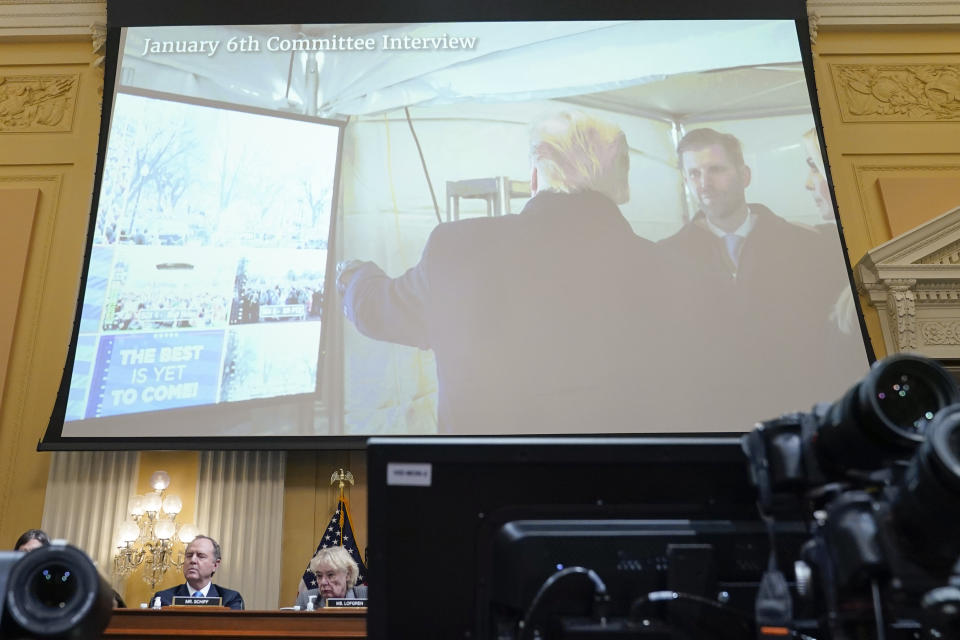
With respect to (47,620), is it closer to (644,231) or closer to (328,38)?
(644,231)

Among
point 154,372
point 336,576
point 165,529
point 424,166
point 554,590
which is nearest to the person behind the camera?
point 554,590

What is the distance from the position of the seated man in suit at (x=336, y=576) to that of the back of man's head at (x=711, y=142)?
308 cm

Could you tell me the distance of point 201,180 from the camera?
5039 mm

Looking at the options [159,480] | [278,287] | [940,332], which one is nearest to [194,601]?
[159,480]

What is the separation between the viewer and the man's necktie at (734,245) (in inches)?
194

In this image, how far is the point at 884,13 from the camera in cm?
615

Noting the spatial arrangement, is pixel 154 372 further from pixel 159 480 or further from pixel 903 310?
pixel 903 310

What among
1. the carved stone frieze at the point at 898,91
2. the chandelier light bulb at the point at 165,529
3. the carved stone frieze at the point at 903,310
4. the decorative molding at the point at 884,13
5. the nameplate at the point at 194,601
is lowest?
the nameplate at the point at 194,601

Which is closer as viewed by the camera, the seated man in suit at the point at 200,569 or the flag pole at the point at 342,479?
the seated man in suit at the point at 200,569

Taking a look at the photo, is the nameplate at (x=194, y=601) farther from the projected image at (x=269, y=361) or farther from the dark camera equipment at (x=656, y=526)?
the dark camera equipment at (x=656, y=526)

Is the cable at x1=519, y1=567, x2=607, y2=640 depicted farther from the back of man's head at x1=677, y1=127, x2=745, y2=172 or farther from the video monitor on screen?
the back of man's head at x1=677, y1=127, x2=745, y2=172

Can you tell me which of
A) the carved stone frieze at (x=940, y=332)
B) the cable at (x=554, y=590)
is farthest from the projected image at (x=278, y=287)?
the cable at (x=554, y=590)

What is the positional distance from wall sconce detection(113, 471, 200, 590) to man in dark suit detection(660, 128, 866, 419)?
123 inches

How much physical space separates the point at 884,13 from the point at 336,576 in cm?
540
